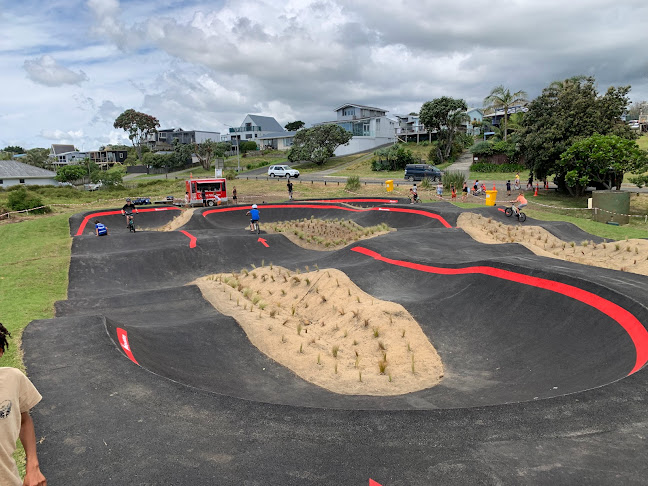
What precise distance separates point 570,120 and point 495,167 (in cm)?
2342

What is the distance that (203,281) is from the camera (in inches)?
667

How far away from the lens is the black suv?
48.7 m

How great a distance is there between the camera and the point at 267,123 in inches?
4830

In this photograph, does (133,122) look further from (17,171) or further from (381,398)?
(381,398)

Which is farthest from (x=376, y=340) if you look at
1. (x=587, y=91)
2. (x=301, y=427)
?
(x=587, y=91)

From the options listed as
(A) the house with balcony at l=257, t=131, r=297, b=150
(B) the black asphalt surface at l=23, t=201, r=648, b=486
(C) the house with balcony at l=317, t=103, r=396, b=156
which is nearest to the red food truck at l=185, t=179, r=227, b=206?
(B) the black asphalt surface at l=23, t=201, r=648, b=486

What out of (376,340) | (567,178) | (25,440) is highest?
(567,178)

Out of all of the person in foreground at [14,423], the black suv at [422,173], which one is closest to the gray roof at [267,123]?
the black suv at [422,173]

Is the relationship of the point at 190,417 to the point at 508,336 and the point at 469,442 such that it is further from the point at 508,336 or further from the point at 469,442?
the point at 508,336

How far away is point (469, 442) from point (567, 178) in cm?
3355

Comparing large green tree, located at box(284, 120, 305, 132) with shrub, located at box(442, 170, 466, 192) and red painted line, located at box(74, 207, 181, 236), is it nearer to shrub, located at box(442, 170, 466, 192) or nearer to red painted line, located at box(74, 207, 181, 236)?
shrub, located at box(442, 170, 466, 192)

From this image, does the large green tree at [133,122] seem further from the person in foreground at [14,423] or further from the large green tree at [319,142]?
the person in foreground at [14,423]

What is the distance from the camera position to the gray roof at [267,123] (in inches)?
4697

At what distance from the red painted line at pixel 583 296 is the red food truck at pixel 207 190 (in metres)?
24.5
